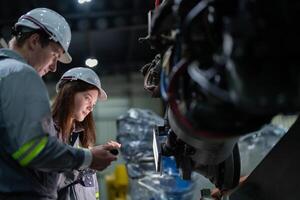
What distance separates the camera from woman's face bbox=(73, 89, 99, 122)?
315 cm

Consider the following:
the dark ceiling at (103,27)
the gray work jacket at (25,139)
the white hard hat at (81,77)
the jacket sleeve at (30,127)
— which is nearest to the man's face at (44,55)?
the gray work jacket at (25,139)

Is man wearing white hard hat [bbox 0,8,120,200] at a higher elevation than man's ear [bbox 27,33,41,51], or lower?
lower

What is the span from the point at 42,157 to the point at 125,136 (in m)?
4.14

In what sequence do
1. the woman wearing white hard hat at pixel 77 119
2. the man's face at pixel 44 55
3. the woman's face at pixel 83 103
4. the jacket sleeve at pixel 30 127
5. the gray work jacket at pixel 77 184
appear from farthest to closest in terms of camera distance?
1. the woman's face at pixel 83 103
2. the woman wearing white hard hat at pixel 77 119
3. the gray work jacket at pixel 77 184
4. the man's face at pixel 44 55
5. the jacket sleeve at pixel 30 127

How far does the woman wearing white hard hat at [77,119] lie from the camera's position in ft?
9.93

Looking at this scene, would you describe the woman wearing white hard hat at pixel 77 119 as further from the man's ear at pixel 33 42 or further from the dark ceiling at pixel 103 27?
the dark ceiling at pixel 103 27

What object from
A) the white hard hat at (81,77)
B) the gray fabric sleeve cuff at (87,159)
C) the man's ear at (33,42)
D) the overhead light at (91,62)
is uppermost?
the man's ear at (33,42)

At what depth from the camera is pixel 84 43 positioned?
8.52 metres

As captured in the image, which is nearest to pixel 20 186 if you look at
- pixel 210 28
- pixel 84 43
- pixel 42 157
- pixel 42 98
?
pixel 42 157

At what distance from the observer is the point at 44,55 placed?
228 cm

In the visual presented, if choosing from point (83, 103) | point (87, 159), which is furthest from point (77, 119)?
point (87, 159)

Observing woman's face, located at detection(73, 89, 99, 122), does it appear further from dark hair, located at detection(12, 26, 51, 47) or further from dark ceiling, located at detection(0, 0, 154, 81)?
dark ceiling, located at detection(0, 0, 154, 81)

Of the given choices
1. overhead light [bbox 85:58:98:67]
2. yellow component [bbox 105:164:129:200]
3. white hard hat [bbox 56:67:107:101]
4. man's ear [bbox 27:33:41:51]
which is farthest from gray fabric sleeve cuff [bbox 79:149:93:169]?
overhead light [bbox 85:58:98:67]

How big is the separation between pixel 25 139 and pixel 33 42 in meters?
0.60
